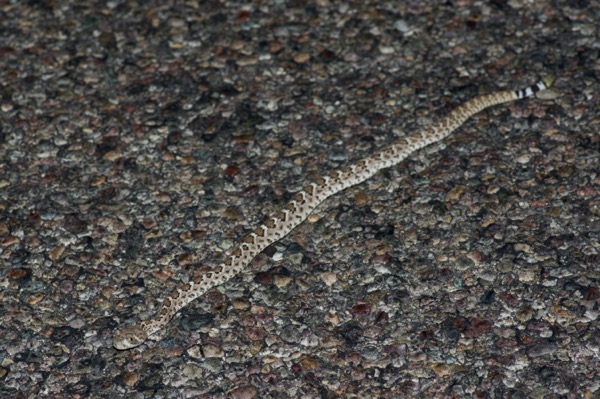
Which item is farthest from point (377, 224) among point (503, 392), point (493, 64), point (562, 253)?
point (493, 64)

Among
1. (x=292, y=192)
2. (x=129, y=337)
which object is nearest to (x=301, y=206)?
(x=292, y=192)

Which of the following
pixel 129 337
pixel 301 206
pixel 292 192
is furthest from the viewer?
pixel 292 192

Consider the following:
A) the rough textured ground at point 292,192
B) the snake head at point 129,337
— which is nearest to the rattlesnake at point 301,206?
the snake head at point 129,337

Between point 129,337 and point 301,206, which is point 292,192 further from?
point 129,337

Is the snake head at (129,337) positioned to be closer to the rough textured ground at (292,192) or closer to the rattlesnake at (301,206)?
the rattlesnake at (301,206)

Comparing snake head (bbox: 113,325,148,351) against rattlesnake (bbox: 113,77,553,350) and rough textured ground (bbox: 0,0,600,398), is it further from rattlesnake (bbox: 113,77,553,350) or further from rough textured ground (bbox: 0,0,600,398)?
rough textured ground (bbox: 0,0,600,398)

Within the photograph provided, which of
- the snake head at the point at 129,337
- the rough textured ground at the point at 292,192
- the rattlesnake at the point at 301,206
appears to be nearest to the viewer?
the rough textured ground at the point at 292,192

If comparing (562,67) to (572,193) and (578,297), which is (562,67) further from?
(578,297)
